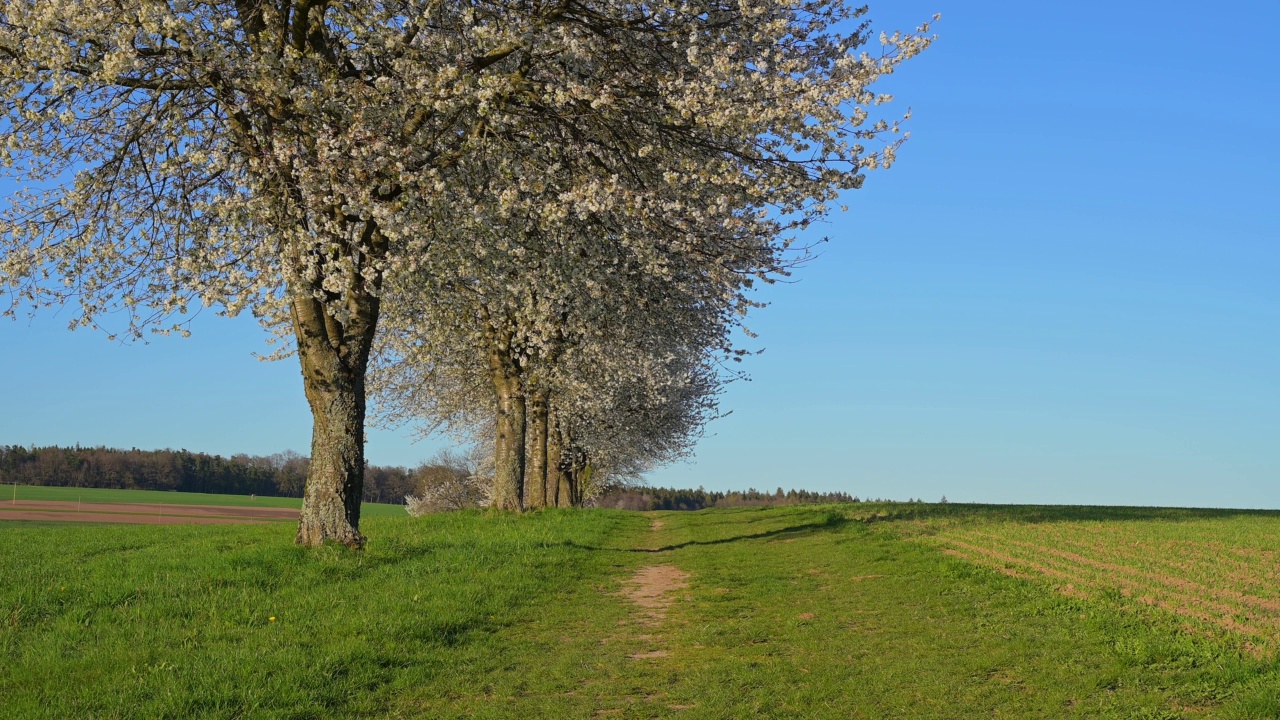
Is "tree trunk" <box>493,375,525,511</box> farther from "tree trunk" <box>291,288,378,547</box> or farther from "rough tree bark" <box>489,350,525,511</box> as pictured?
"tree trunk" <box>291,288,378,547</box>

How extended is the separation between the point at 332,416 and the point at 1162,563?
17.3 m

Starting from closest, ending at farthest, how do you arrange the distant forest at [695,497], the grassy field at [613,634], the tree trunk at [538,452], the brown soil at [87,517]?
the grassy field at [613,634]
the tree trunk at [538,452]
the brown soil at [87,517]
the distant forest at [695,497]

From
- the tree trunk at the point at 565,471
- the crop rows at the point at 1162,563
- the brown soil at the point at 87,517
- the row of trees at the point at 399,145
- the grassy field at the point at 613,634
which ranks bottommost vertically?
the brown soil at the point at 87,517

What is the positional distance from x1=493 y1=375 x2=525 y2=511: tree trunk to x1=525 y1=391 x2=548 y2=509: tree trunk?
18.3 ft

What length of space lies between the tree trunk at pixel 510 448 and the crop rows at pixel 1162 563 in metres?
14.6

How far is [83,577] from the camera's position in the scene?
52.6ft

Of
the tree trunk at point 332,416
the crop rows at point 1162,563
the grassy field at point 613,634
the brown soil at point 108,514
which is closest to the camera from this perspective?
the grassy field at point 613,634

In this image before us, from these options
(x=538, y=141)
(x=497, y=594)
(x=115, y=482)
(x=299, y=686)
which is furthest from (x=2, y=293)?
(x=115, y=482)

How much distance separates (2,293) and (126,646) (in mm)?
12235

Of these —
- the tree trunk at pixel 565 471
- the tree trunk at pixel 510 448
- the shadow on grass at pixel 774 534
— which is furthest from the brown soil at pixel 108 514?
the shadow on grass at pixel 774 534

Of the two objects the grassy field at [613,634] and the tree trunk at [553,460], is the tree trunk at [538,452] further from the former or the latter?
the grassy field at [613,634]

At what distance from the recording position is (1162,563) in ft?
66.0

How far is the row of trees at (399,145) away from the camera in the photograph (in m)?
16.5

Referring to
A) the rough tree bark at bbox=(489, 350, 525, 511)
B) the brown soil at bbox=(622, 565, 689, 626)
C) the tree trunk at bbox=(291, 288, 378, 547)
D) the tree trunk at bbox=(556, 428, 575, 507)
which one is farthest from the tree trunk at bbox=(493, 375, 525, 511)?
the tree trunk at bbox=(556, 428, 575, 507)
